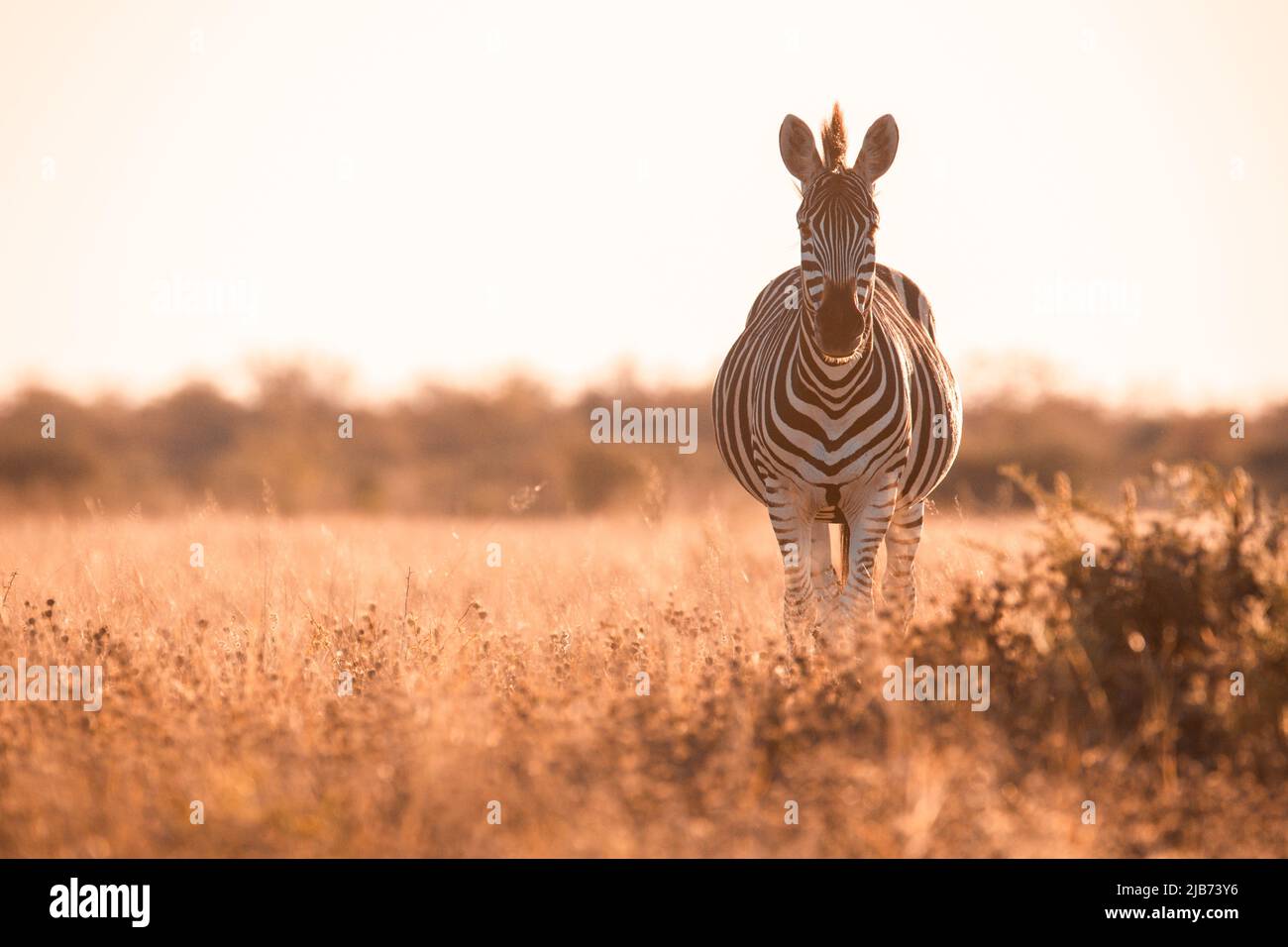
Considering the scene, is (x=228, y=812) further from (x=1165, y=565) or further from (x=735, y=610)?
(x=1165, y=565)

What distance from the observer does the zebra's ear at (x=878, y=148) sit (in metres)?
6.62

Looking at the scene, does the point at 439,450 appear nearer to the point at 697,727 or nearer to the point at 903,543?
the point at 903,543

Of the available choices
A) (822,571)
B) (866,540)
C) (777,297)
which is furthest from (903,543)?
(777,297)

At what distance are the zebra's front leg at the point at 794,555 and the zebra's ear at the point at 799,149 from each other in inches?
71.7

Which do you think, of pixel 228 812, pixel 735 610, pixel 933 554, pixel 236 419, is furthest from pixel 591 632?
pixel 236 419

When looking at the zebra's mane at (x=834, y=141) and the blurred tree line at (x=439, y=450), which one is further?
the blurred tree line at (x=439, y=450)

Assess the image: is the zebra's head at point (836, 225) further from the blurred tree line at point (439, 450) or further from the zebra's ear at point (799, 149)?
→ the blurred tree line at point (439, 450)

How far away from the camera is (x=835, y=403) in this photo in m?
6.42

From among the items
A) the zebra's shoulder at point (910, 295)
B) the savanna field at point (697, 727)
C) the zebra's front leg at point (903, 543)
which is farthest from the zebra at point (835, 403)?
the zebra's shoulder at point (910, 295)

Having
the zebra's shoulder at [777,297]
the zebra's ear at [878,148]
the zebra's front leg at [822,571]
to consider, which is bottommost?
the zebra's front leg at [822,571]

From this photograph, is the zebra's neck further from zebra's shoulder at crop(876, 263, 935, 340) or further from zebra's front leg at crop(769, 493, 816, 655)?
zebra's shoulder at crop(876, 263, 935, 340)

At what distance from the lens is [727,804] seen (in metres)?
4.11

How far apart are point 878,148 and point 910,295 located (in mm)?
2047

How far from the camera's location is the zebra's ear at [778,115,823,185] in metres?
6.65
